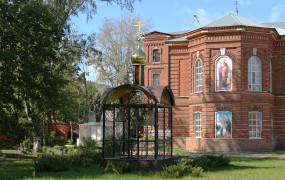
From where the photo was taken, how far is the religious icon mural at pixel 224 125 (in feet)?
118

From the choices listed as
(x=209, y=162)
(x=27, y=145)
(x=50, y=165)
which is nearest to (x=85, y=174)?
(x=50, y=165)

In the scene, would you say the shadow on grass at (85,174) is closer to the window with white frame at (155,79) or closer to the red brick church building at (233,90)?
the red brick church building at (233,90)

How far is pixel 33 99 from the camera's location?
2312cm

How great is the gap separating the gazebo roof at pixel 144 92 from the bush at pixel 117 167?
271 cm

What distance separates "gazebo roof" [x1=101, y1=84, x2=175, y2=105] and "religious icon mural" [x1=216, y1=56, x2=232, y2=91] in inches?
635

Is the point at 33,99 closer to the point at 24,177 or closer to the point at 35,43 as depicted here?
the point at 35,43

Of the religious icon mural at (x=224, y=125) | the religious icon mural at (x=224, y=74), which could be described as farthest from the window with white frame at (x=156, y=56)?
the religious icon mural at (x=224, y=125)

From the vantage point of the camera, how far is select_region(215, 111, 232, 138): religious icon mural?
3591 centimetres

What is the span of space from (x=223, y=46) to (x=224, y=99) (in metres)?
3.77

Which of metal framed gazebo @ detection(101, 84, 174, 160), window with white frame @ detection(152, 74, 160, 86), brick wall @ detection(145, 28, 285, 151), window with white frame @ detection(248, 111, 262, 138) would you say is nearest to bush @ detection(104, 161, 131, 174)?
metal framed gazebo @ detection(101, 84, 174, 160)

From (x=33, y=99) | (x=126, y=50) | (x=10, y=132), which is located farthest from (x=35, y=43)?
(x=126, y=50)

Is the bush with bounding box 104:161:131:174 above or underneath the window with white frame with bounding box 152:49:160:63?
underneath

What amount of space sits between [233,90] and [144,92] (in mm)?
17957

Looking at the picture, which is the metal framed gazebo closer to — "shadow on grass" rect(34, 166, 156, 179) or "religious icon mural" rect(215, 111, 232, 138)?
"shadow on grass" rect(34, 166, 156, 179)
